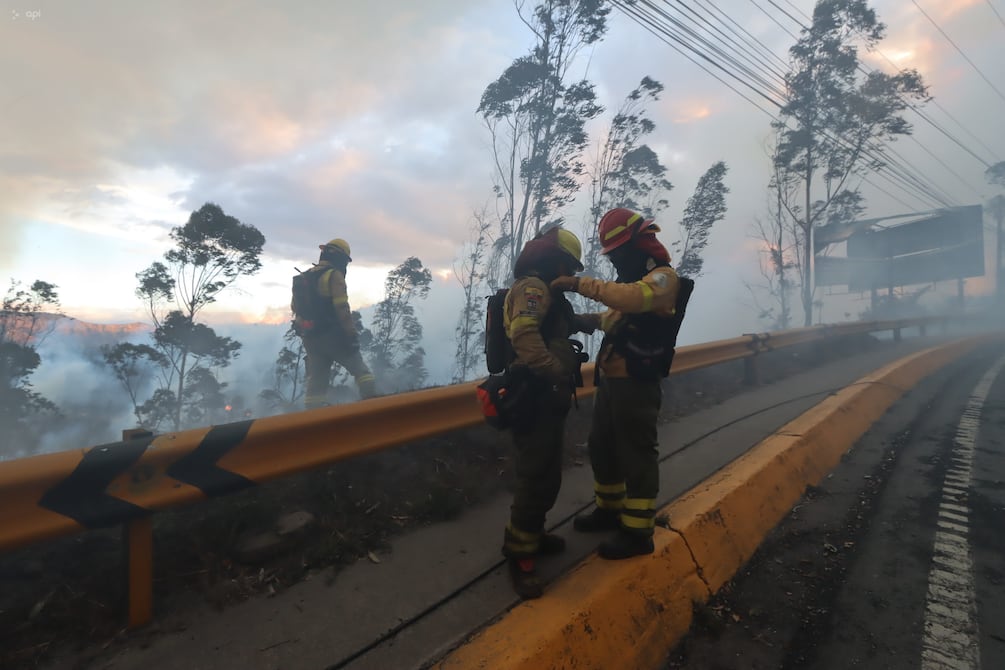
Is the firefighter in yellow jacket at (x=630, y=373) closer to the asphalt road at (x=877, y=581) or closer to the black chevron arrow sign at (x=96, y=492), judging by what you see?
the asphalt road at (x=877, y=581)

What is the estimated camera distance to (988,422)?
16.8 feet

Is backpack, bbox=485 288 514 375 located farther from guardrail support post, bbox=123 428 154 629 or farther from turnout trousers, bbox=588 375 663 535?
guardrail support post, bbox=123 428 154 629

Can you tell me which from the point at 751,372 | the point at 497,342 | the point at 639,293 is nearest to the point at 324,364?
the point at 497,342

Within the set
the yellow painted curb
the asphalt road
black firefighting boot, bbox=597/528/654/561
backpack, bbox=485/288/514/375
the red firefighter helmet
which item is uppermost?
the red firefighter helmet

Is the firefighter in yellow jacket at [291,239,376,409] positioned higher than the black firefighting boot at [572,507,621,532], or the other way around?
the firefighter in yellow jacket at [291,239,376,409]

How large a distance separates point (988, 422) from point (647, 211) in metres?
16.2

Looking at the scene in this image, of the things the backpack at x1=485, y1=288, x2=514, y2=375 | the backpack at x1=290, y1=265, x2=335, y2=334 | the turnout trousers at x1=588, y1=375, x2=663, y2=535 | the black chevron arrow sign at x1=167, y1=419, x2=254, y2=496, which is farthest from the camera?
the backpack at x1=290, y1=265, x2=335, y2=334

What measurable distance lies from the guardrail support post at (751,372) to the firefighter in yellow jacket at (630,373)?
5.58 meters

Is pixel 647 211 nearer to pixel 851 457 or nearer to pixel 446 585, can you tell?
pixel 851 457

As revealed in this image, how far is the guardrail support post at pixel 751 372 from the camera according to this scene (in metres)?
7.27

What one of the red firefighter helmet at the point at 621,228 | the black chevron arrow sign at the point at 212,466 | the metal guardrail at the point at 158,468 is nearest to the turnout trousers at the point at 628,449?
the red firefighter helmet at the point at 621,228

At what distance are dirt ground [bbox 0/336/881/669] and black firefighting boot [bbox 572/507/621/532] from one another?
0.67 meters

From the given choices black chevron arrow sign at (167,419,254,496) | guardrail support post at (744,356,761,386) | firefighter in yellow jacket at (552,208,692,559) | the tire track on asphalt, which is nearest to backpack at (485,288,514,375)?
firefighter in yellow jacket at (552,208,692,559)

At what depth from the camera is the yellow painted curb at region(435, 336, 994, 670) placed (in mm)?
1678
